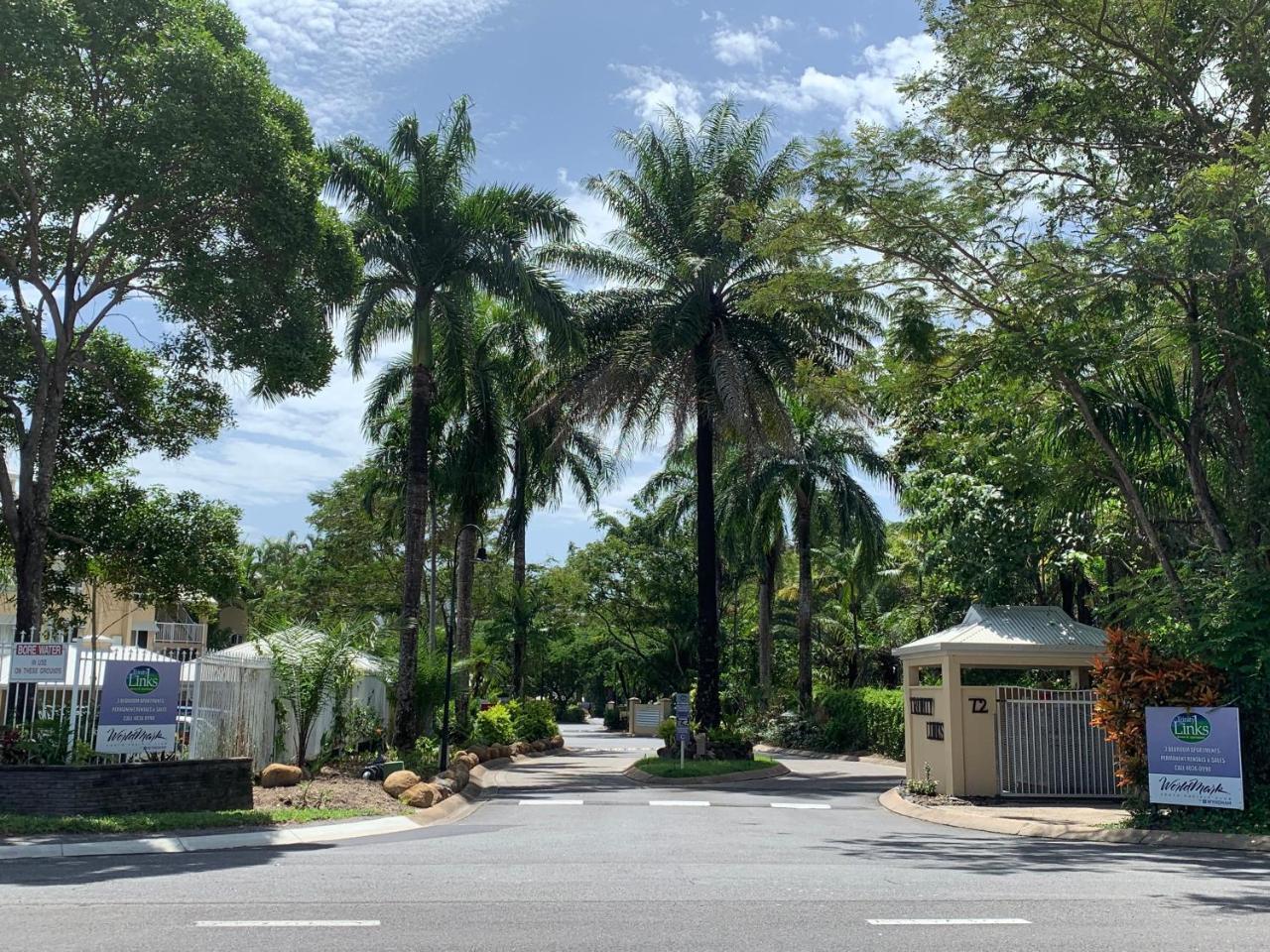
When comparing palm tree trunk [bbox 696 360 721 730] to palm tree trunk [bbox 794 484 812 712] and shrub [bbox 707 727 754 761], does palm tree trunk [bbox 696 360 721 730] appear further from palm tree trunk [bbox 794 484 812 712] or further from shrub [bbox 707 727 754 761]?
palm tree trunk [bbox 794 484 812 712]

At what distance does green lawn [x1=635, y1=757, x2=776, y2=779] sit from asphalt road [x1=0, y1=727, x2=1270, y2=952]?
1067cm

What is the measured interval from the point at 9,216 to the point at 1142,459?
61.8 feet

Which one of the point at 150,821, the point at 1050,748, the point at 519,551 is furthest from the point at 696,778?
the point at 519,551

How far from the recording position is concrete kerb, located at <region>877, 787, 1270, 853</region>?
15.0 meters

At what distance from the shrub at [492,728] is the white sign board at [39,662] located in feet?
63.2

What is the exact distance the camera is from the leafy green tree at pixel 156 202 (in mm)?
16188

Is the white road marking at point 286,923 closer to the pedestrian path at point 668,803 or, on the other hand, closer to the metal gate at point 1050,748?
the pedestrian path at point 668,803

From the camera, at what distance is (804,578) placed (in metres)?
40.4

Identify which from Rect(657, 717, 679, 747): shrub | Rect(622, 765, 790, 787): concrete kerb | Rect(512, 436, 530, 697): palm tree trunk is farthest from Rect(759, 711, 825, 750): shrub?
Rect(622, 765, 790, 787): concrete kerb

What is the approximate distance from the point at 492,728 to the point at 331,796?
56.5 feet

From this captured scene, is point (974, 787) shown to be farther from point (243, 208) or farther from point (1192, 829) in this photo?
point (243, 208)

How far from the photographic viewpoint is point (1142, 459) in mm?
19562

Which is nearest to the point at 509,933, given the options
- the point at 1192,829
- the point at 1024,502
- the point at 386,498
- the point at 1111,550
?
the point at 1192,829

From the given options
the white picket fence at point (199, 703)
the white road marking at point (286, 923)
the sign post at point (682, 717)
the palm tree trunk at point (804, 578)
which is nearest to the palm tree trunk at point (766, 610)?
the palm tree trunk at point (804, 578)
